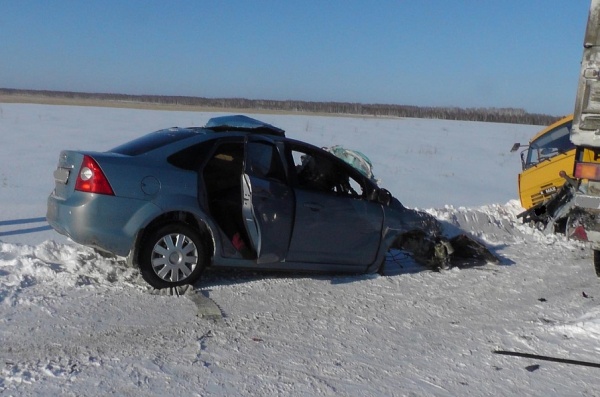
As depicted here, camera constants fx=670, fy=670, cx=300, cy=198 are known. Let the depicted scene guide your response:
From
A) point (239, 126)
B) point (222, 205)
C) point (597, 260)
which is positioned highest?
point (239, 126)

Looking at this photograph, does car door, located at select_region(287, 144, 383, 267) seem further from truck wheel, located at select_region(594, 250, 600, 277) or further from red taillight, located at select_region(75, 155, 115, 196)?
truck wheel, located at select_region(594, 250, 600, 277)

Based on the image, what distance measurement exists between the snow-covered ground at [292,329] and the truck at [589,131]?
2.60 feet

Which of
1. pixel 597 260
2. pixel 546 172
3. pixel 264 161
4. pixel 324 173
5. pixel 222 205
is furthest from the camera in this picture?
pixel 546 172

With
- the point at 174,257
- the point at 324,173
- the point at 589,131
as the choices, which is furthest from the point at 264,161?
the point at 589,131

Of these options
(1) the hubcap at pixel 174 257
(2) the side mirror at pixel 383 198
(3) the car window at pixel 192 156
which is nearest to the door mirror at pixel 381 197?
(2) the side mirror at pixel 383 198

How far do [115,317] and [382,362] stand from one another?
2.19 m

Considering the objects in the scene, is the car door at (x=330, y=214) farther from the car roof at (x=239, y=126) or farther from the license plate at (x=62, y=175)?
the license plate at (x=62, y=175)

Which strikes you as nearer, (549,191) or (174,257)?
(174,257)

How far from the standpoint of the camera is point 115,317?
546cm

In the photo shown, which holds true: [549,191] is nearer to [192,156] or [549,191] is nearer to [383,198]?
[383,198]

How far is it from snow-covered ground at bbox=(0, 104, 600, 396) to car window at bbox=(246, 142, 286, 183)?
1121mm

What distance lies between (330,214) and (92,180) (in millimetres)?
2398

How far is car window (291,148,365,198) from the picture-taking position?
7.05 m

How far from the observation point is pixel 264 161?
22.0 ft
